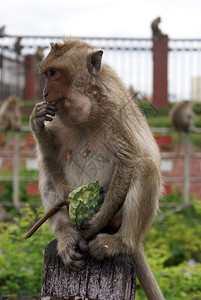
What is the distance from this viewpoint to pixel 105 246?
263cm

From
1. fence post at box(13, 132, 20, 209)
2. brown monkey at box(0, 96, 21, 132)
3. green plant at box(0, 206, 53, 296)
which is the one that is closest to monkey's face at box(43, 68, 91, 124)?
green plant at box(0, 206, 53, 296)

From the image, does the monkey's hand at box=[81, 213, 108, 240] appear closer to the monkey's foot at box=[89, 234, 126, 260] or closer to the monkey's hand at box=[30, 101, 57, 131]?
the monkey's foot at box=[89, 234, 126, 260]

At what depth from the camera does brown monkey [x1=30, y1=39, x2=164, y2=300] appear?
266 cm

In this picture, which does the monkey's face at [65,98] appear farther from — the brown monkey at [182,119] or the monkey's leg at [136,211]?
the brown monkey at [182,119]

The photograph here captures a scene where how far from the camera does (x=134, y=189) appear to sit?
2.72 metres

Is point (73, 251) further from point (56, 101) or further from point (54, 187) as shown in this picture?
point (56, 101)

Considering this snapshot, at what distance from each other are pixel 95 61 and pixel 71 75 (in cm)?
19

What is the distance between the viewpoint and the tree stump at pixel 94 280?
243cm

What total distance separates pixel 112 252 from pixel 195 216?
25.6 ft

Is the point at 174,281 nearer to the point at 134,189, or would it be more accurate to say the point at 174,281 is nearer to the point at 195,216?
the point at 134,189

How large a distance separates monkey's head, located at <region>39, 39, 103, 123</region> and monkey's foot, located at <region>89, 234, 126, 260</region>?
679 mm

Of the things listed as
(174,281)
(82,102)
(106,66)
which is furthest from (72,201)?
(174,281)

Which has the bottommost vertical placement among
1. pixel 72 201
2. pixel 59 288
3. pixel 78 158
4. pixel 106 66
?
pixel 59 288

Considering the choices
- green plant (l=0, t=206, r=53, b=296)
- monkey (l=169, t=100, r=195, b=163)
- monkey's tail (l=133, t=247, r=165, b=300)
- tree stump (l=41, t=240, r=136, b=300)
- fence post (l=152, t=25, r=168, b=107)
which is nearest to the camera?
tree stump (l=41, t=240, r=136, b=300)
